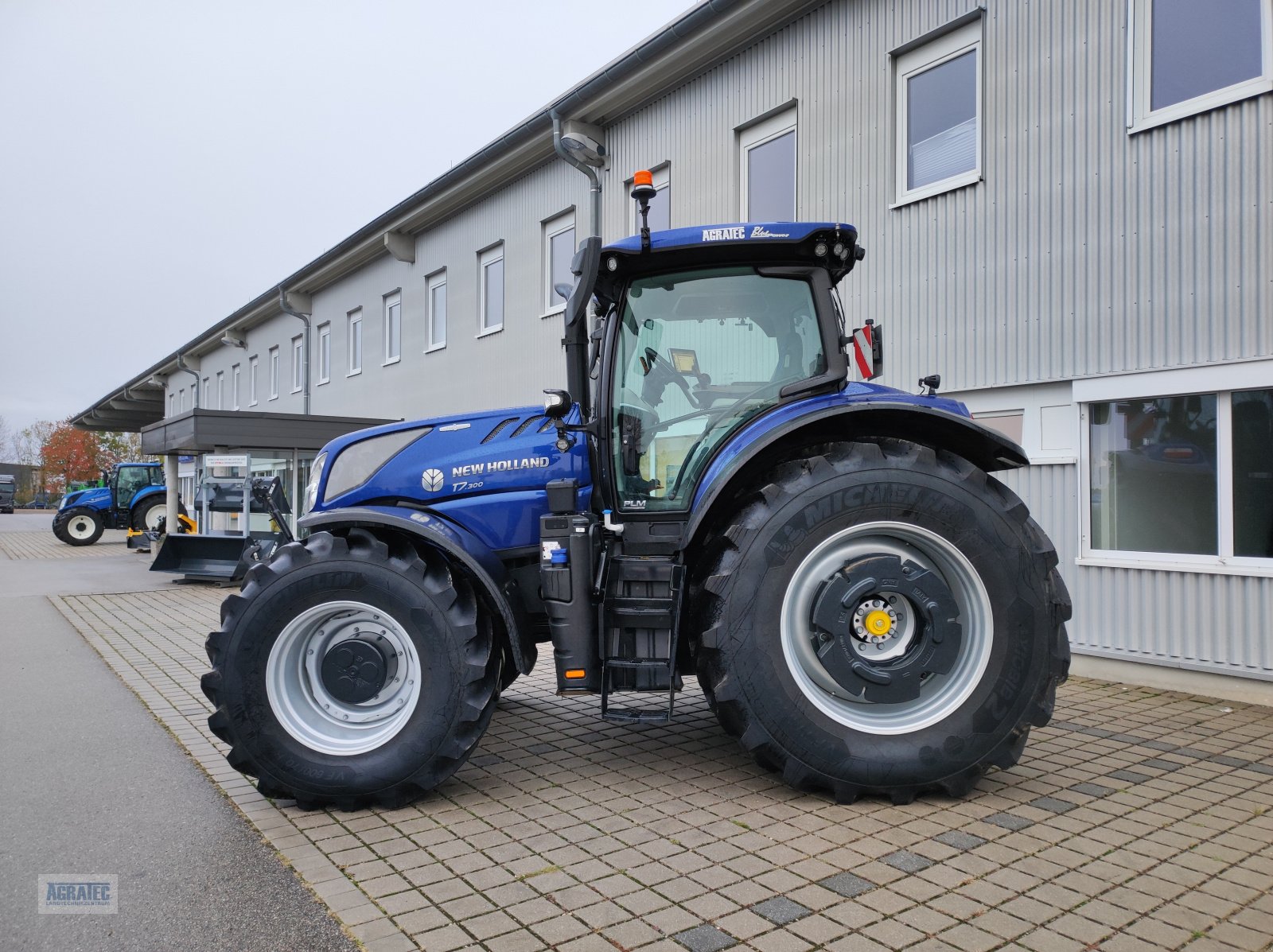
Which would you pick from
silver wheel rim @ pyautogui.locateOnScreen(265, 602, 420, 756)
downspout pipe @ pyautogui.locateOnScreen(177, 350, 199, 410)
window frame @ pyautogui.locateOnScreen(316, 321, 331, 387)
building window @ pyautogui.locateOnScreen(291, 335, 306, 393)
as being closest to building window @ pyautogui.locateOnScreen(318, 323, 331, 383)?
window frame @ pyautogui.locateOnScreen(316, 321, 331, 387)

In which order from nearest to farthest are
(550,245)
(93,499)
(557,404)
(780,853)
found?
(780,853) < (557,404) < (550,245) < (93,499)

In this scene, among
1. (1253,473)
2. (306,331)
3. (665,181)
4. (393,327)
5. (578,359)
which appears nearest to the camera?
(578,359)

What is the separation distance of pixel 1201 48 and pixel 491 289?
1090 centimetres

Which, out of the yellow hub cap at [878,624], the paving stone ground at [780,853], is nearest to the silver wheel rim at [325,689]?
the paving stone ground at [780,853]

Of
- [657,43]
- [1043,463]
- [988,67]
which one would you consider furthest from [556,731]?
[657,43]

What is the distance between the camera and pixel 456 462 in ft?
14.6

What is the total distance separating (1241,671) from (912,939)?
4.42 m

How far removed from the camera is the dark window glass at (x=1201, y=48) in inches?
238

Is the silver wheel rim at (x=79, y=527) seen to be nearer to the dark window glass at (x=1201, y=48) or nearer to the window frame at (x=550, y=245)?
the window frame at (x=550, y=245)

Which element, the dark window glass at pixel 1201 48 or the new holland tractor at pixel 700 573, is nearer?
the new holland tractor at pixel 700 573

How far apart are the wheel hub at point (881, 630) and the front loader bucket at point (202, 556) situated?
12.3 m

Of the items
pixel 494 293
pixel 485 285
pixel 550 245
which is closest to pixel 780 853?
pixel 550 245

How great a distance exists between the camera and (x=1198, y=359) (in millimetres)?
6141

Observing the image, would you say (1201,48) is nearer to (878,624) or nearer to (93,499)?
(878,624)
